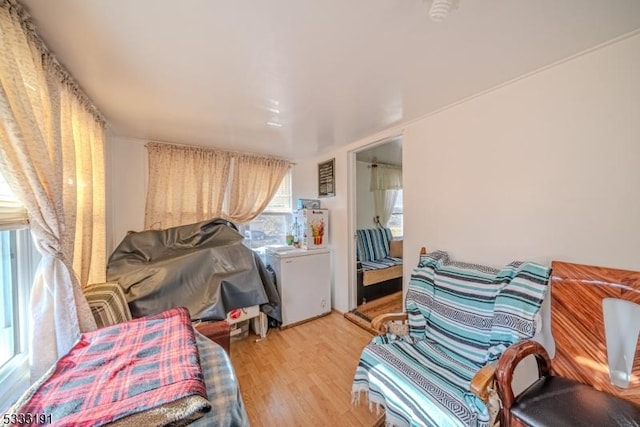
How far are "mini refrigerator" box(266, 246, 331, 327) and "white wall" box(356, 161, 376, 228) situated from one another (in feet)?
4.40

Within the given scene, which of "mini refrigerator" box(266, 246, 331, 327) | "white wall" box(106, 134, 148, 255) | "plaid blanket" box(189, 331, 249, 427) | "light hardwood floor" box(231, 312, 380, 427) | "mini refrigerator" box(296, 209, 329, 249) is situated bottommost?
"light hardwood floor" box(231, 312, 380, 427)

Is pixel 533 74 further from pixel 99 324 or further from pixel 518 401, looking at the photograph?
pixel 99 324

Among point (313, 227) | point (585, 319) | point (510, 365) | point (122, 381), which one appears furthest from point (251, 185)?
point (585, 319)

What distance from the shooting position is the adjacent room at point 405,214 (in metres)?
0.93

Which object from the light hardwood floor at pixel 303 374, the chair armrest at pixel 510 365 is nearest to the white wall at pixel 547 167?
the chair armrest at pixel 510 365

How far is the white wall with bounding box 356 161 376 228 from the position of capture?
4.12 meters

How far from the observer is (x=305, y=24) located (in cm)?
102

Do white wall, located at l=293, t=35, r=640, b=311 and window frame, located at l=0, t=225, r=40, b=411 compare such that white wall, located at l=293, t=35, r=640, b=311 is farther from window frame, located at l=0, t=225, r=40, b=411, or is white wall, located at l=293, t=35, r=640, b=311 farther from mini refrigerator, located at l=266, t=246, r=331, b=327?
window frame, located at l=0, t=225, r=40, b=411

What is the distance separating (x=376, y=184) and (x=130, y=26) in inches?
147

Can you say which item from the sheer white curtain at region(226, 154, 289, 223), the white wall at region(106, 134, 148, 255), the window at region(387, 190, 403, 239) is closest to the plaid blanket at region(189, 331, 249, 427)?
the sheer white curtain at region(226, 154, 289, 223)

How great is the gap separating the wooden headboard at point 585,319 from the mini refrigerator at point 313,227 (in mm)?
2258

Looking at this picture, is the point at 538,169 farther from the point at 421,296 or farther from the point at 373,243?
the point at 373,243

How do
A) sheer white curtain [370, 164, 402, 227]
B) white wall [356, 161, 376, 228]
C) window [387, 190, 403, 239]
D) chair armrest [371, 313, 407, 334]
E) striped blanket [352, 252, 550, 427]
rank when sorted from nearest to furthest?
striped blanket [352, 252, 550, 427] → chair armrest [371, 313, 407, 334] → white wall [356, 161, 376, 228] → sheer white curtain [370, 164, 402, 227] → window [387, 190, 403, 239]

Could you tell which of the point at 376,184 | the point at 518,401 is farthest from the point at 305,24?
the point at 376,184
